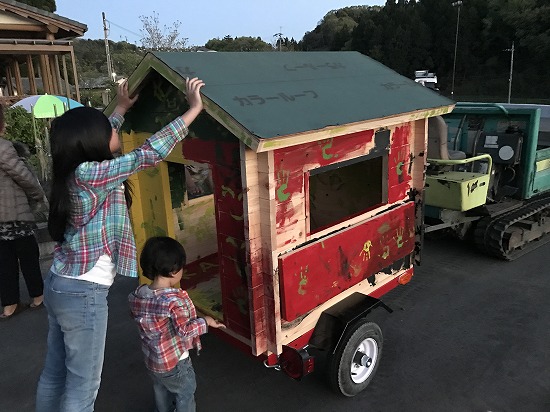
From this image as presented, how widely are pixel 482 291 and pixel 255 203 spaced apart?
11.9ft

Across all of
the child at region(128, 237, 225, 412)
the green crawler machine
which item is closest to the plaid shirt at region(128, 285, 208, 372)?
the child at region(128, 237, 225, 412)

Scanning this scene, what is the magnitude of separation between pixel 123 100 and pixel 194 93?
950 millimetres

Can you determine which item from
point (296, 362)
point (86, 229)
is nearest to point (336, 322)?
point (296, 362)

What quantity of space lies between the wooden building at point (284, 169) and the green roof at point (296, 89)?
0.04 feet

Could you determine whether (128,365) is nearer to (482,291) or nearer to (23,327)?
(23,327)

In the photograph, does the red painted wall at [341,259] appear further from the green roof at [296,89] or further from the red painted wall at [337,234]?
the green roof at [296,89]

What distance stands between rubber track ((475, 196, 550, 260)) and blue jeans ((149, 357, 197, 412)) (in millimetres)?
4490

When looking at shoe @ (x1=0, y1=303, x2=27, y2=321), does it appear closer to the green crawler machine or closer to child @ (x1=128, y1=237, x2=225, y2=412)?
child @ (x1=128, y1=237, x2=225, y2=412)

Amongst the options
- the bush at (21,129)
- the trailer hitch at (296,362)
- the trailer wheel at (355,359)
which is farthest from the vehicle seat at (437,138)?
the bush at (21,129)

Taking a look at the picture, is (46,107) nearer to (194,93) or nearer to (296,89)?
(296,89)

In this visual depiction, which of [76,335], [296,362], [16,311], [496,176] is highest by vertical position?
[76,335]

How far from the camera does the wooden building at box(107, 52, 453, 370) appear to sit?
9.09 feet

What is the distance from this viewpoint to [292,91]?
3123 mm

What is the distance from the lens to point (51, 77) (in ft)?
59.4
